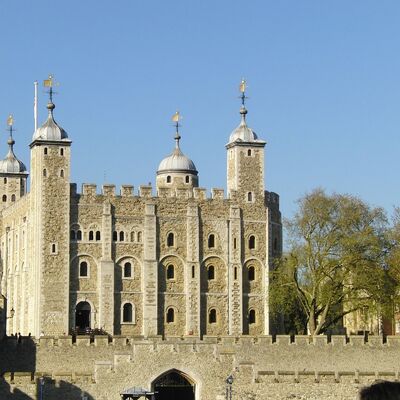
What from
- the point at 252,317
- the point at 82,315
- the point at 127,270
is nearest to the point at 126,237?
the point at 127,270

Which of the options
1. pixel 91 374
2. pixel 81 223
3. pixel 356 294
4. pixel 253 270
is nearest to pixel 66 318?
pixel 81 223

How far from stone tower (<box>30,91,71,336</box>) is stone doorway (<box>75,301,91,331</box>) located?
126 cm

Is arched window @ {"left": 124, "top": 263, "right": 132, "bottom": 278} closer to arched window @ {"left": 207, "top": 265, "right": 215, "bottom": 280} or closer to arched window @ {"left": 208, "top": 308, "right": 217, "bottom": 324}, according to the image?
arched window @ {"left": 207, "top": 265, "right": 215, "bottom": 280}

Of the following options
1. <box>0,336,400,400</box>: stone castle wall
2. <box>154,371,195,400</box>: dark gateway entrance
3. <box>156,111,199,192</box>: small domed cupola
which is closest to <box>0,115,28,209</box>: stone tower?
<box>156,111,199,192</box>: small domed cupola

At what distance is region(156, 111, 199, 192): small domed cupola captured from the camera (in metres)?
84.4

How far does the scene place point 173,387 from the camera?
4694 cm

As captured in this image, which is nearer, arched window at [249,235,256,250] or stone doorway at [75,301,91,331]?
stone doorway at [75,301,91,331]

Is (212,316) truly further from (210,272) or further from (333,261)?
(333,261)

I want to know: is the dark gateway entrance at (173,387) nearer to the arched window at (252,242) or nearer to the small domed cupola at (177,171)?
the arched window at (252,242)

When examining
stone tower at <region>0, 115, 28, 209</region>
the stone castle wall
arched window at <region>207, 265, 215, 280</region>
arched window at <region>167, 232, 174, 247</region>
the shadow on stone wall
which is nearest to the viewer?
the shadow on stone wall

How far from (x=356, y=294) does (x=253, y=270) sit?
34.4ft

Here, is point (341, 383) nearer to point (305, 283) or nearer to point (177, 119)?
point (305, 283)

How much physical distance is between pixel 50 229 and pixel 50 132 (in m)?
6.67

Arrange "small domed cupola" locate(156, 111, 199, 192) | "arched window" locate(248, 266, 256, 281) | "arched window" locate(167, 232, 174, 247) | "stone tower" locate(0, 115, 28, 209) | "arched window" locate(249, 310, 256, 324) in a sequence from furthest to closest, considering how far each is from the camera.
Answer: "stone tower" locate(0, 115, 28, 209), "small domed cupola" locate(156, 111, 199, 192), "arched window" locate(248, 266, 256, 281), "arched window" locate(249, 310, 256, 324), "arched window" locate(167, 232, 174, 247)
